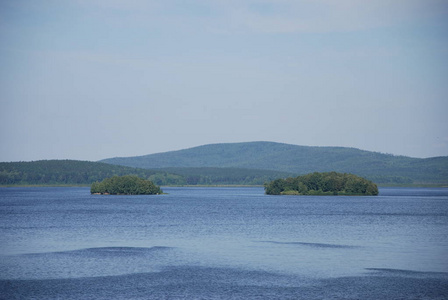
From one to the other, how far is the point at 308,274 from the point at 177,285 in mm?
11954

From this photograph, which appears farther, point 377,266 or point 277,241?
point 277,241

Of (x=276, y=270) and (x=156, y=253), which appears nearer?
(x=276, y=270)

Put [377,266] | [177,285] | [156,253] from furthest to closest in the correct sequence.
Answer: [156,253] < [377,266] < [177,285]

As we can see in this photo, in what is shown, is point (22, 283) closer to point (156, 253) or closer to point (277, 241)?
point (156, 253)

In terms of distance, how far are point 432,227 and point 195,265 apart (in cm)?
5383

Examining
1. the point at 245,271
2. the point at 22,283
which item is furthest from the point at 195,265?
the point at 22,283

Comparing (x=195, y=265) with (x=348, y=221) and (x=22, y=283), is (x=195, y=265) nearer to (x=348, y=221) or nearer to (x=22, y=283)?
(x=22, y=283)

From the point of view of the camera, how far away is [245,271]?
50750 millimetres

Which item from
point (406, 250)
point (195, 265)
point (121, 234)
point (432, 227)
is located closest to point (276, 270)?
point (195, 265)

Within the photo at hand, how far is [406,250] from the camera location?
64.1 meters

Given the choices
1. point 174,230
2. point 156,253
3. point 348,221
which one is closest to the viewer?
point 156,253

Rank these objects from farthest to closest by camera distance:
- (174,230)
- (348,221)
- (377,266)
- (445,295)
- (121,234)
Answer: (348,221) → (174,230) → (121,234) → (377,266) → (445,295)

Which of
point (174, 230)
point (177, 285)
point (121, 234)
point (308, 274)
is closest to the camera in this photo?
point (177, 285)

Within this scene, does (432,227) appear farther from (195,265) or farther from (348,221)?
(195,265)
